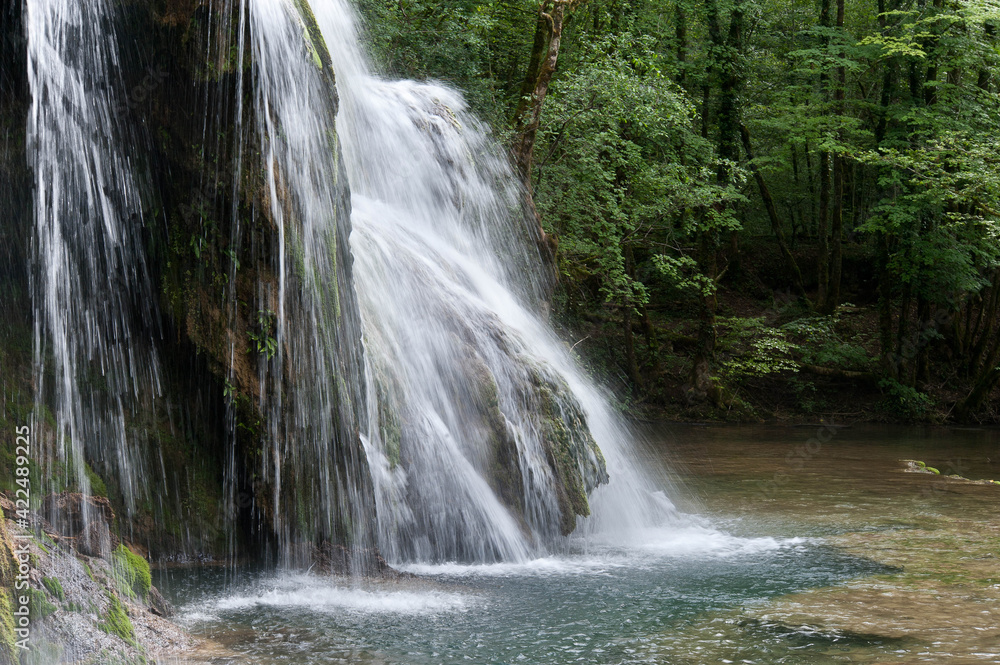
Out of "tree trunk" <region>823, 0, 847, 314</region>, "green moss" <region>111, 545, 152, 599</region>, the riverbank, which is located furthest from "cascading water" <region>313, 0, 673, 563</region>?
"tree trunk" <region>823, 0, 847, 314</region>

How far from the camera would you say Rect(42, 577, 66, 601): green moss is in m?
4.23

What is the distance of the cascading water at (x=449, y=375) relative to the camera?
7691 mm

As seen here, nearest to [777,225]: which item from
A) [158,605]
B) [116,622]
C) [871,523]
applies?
[871,523]

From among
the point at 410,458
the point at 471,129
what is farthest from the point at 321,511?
the point at 471,129

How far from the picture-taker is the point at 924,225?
18547 mm

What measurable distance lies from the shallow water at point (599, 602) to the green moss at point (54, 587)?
34.0 inches

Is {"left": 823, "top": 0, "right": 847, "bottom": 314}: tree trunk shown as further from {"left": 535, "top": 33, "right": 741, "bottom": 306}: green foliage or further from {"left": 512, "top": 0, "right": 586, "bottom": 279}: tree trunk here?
{"left": 512, "top": 0, "right": 586, "bottom": 279}: tree trunk

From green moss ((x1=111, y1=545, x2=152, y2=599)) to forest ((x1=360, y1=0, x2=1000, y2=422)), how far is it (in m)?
8.84

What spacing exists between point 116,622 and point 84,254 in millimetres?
3156

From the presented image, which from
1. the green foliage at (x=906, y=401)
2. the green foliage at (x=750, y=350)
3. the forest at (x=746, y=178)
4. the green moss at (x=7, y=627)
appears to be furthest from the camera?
the green foliage at (x=906, y=401)

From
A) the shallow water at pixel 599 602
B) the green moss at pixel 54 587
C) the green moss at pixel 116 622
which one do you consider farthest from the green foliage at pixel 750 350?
the green moss at pixel 54 587

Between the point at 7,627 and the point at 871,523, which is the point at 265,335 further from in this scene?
the point at 871,523

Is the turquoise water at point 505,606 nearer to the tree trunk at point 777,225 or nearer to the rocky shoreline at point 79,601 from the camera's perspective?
the rocky shoreline at point 79,601

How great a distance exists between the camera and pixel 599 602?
6285mm
